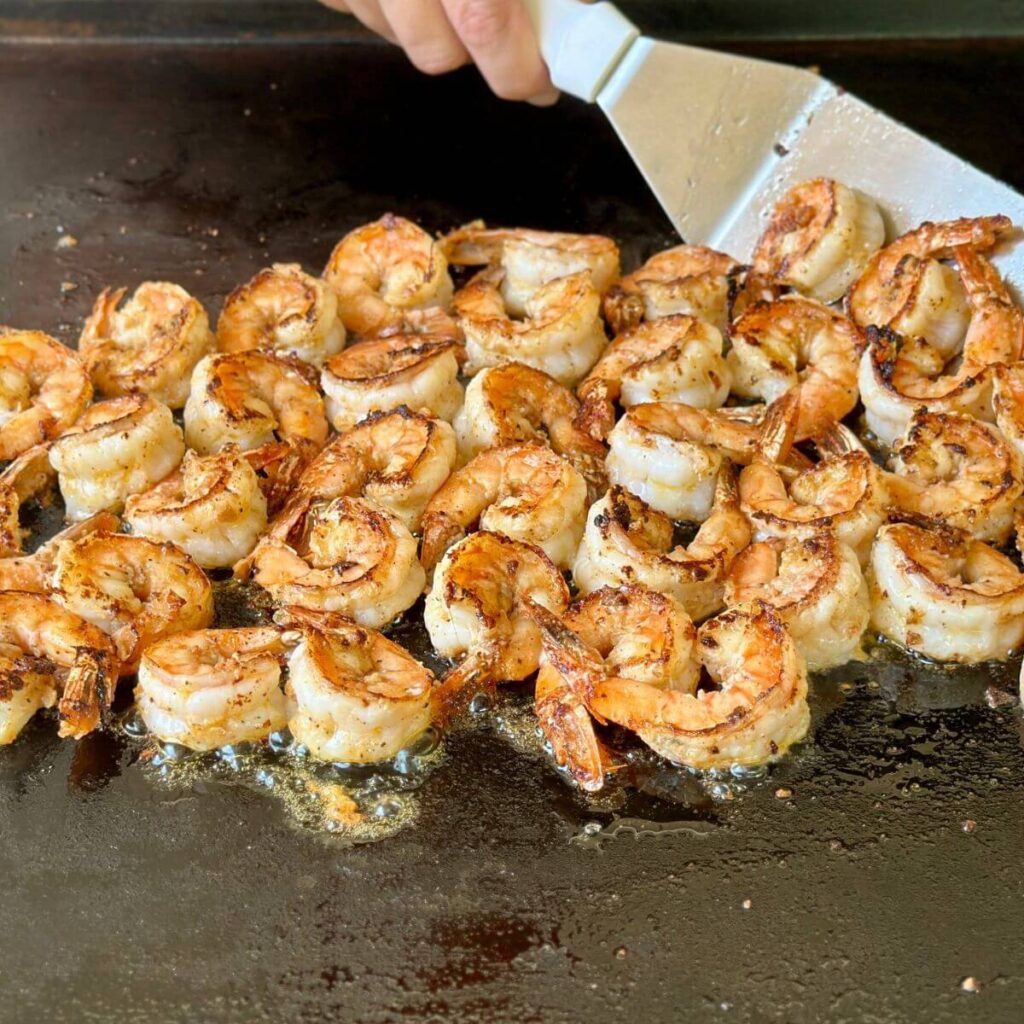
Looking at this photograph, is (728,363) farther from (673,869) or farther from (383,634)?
(673,869)

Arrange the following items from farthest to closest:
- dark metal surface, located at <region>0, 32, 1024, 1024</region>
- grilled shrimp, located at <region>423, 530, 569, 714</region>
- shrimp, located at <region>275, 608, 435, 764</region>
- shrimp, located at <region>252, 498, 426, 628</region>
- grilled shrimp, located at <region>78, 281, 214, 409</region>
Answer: grilled shrimp, located at <region>78, 281, 214, 409</region>
shrimp, located at <region>252, 498, 426, 628</region>
grilled shrimp, located at <region>423, 530, 569, 714</region>
shrimp, located at <region>275, 608, 435, 764</region>
dark metal surface, located at <region>0, 32, 1024, 1024</region>

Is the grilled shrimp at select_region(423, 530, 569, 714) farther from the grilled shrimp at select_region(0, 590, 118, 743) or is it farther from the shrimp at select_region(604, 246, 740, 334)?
the shrimp at select_region(604, 246, 740, 334)

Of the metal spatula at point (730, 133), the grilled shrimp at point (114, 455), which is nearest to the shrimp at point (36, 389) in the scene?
the grilled shrimp at point (114, 455)

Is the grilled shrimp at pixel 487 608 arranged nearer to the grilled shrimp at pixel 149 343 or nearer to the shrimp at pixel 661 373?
the shrimp at pixel 661 373

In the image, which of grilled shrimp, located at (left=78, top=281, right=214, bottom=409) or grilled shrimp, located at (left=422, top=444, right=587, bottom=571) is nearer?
grilled shrimp, located at (left=422, top=444, right=587, bottom=571)

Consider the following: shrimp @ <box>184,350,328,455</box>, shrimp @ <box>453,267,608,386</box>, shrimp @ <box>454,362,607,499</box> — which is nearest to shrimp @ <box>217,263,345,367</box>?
shrimp @ <box>184,350,328,455</box>
